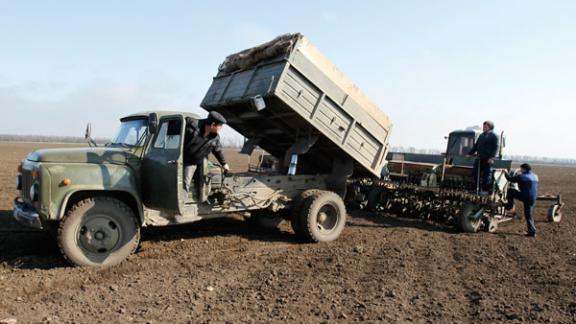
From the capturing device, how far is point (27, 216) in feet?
17.6

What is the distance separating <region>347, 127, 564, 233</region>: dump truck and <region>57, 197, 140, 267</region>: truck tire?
14.7 ft

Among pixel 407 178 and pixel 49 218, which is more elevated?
pixel 407 178

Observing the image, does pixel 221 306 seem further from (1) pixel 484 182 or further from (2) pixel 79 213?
(1) pixel 484 182

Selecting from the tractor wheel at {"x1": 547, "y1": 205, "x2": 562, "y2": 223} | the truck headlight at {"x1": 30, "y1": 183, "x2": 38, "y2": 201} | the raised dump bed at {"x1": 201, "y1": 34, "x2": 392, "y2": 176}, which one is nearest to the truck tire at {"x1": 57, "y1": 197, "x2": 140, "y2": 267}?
the truck headlight at {"x1": 30, "y1": 183, "x2": 38, "y2": 201}

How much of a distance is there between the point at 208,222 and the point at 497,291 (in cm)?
547

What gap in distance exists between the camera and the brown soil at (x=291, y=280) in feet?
14.3

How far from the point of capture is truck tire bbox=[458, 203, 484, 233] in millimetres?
8617

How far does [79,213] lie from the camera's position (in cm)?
546

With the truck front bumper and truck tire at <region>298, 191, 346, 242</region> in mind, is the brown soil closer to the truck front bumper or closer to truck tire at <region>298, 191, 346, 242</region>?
truck tire at <region>298, 191, 346, 242</region>

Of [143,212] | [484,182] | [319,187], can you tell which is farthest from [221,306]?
[484,182]

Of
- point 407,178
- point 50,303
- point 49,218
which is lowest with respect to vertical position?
point 50,303

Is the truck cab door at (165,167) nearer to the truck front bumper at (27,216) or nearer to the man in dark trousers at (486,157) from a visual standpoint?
Answer: the truck front bumper at (27,216)

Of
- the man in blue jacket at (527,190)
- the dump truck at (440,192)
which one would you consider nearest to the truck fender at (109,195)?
the dump truck at (440,192)

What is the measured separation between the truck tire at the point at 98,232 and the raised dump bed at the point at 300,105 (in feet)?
8.16
